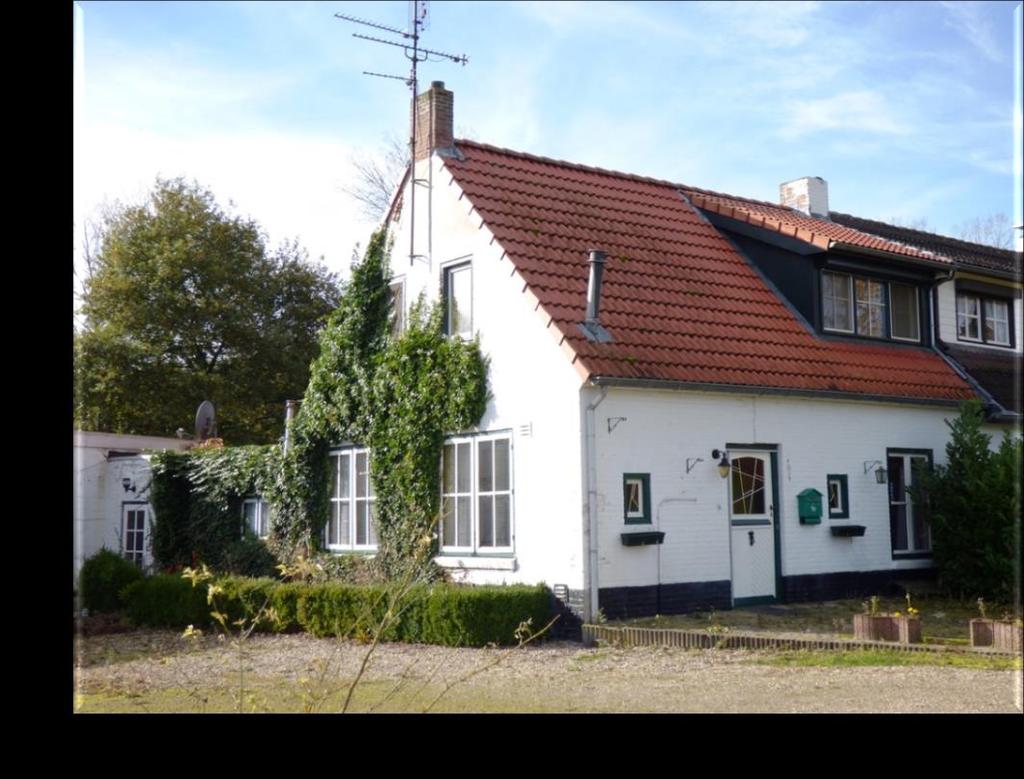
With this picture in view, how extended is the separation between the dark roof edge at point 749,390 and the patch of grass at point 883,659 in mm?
4343

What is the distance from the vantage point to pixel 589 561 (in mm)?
14758

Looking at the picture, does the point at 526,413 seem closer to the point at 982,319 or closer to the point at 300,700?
the point at 300,700

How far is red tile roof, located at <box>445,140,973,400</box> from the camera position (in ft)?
53.2

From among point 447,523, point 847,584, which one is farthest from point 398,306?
point 847,584

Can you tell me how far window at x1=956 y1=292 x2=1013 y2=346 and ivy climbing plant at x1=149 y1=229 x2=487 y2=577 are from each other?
36.8ft

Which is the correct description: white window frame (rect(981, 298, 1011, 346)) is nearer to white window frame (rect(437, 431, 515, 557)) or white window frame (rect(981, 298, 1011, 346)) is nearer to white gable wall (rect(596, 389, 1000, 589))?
white gable wall (rect(596, 389, 1000, 589))

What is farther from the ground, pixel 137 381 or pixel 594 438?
pixel 137 381

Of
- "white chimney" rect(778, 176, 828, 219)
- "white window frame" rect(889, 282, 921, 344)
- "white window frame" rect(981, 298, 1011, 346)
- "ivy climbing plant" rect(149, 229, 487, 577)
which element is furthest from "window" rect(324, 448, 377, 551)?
"white window frame" rect(981, 298, 1011, 346)

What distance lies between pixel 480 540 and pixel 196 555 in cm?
938

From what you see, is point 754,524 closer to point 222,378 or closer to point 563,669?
point 563,669

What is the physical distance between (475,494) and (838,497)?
6.18 metres

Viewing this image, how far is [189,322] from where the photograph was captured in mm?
38750
